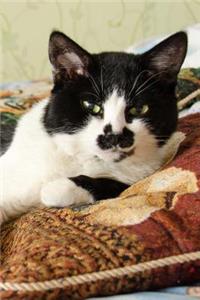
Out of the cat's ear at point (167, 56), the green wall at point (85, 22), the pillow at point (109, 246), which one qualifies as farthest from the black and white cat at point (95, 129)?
the green wall at point (85, 22)

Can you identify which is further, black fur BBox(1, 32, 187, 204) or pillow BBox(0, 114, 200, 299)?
black fur BBox(1, 32, 187, 204)

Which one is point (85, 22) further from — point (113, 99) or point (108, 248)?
point (108, 248)

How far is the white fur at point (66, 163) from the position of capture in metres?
1.09

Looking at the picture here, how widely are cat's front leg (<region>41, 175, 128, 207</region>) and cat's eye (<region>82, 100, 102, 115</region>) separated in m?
0.16

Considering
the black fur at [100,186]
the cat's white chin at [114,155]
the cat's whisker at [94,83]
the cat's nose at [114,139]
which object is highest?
the cat's whisker at [94,83]

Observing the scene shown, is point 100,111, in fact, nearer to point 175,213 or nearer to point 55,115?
point 55,115

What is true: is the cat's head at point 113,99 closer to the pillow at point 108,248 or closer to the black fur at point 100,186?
the black fur at point 100,186

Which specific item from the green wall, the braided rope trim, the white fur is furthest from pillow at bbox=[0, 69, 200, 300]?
the green wall

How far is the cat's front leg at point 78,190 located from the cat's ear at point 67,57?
0.85 ft

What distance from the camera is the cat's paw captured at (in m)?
1.06

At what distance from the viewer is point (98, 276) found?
0.73 meters

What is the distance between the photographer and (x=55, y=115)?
3.88 ft

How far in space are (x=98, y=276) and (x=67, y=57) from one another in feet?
2.01

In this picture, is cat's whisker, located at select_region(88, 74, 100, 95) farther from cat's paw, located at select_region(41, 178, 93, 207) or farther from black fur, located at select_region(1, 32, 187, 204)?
cat's paw, located at select_region(41, 178, 93, 207)
